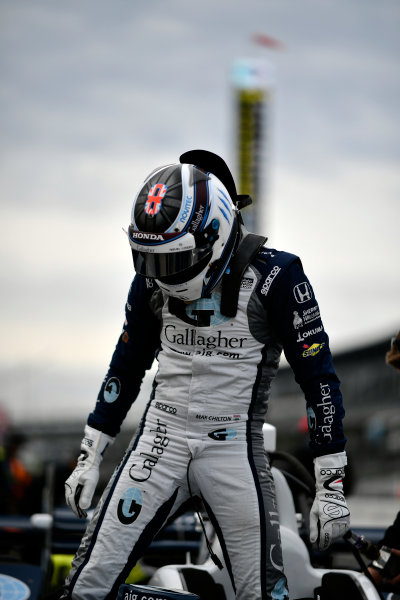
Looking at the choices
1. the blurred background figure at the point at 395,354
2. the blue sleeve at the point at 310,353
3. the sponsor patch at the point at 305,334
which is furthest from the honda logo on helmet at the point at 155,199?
the blurred background figure at the point at 395,354

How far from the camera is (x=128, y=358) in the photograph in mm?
3926

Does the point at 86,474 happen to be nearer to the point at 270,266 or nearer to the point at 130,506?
the point at 130,506

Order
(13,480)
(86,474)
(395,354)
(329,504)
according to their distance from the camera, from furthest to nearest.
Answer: (13,480)
(395,354)
(86,474)
(329,504)

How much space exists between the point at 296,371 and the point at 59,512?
287 centimetres

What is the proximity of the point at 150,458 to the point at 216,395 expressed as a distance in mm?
356

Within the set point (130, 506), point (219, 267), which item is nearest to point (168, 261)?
point (219, 267)

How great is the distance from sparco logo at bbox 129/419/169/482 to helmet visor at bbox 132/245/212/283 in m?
0.60

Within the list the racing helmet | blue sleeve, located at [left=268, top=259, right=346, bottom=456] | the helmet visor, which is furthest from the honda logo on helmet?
blue sleeve, located at [left=268, top=259, right=346, bottom=456]

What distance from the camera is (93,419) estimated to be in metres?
3.91

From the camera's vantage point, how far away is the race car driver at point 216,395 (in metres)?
3.42

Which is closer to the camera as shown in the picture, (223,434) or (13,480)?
(223,434)

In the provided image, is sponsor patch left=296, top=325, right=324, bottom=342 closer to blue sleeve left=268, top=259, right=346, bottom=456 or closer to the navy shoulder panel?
blue sleeve left=268, top=259, right=346, bottom=456

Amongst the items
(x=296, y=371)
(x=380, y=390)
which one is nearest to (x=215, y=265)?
(x=296, y=371)

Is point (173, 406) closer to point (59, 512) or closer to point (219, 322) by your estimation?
point (219, 322)
